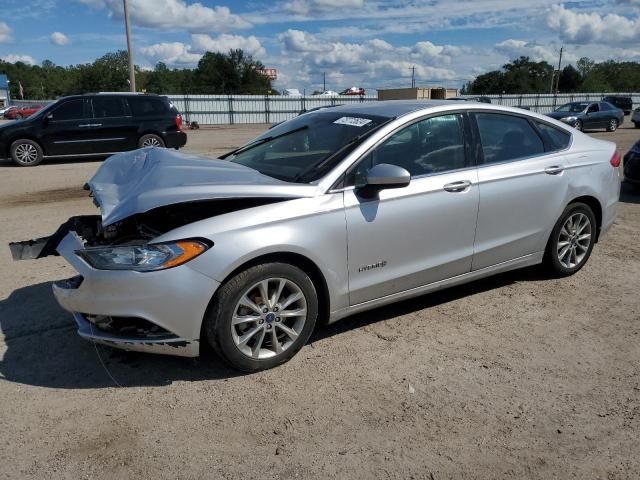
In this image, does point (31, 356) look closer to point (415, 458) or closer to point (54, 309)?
point (54, 309)

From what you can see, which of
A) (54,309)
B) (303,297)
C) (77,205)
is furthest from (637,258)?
(77,205)

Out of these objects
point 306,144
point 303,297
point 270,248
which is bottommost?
point 303,297

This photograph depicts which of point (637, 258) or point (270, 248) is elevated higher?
point (270, 248)

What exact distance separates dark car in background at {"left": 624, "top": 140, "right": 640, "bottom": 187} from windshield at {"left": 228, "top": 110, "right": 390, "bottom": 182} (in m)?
7.30

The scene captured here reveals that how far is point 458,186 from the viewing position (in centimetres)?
416

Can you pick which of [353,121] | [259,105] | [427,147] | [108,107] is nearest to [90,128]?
[108,107]

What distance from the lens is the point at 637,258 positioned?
19.4 feet

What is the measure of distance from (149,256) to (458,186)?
7.54 feet

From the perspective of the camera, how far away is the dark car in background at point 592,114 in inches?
951

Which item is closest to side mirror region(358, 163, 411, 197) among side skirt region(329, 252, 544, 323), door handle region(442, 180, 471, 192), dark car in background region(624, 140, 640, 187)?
door handle region(442, 180, 471, 192)

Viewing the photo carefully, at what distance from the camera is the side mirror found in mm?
3578

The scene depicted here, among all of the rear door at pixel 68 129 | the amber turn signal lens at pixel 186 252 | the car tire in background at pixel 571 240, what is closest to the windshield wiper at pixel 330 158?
the amber turn signal lens at pixel 186 252

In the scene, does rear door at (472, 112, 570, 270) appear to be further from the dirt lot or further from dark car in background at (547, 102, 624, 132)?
dark car in background at (547, 102, 624, 132)

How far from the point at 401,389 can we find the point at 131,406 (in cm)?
159
